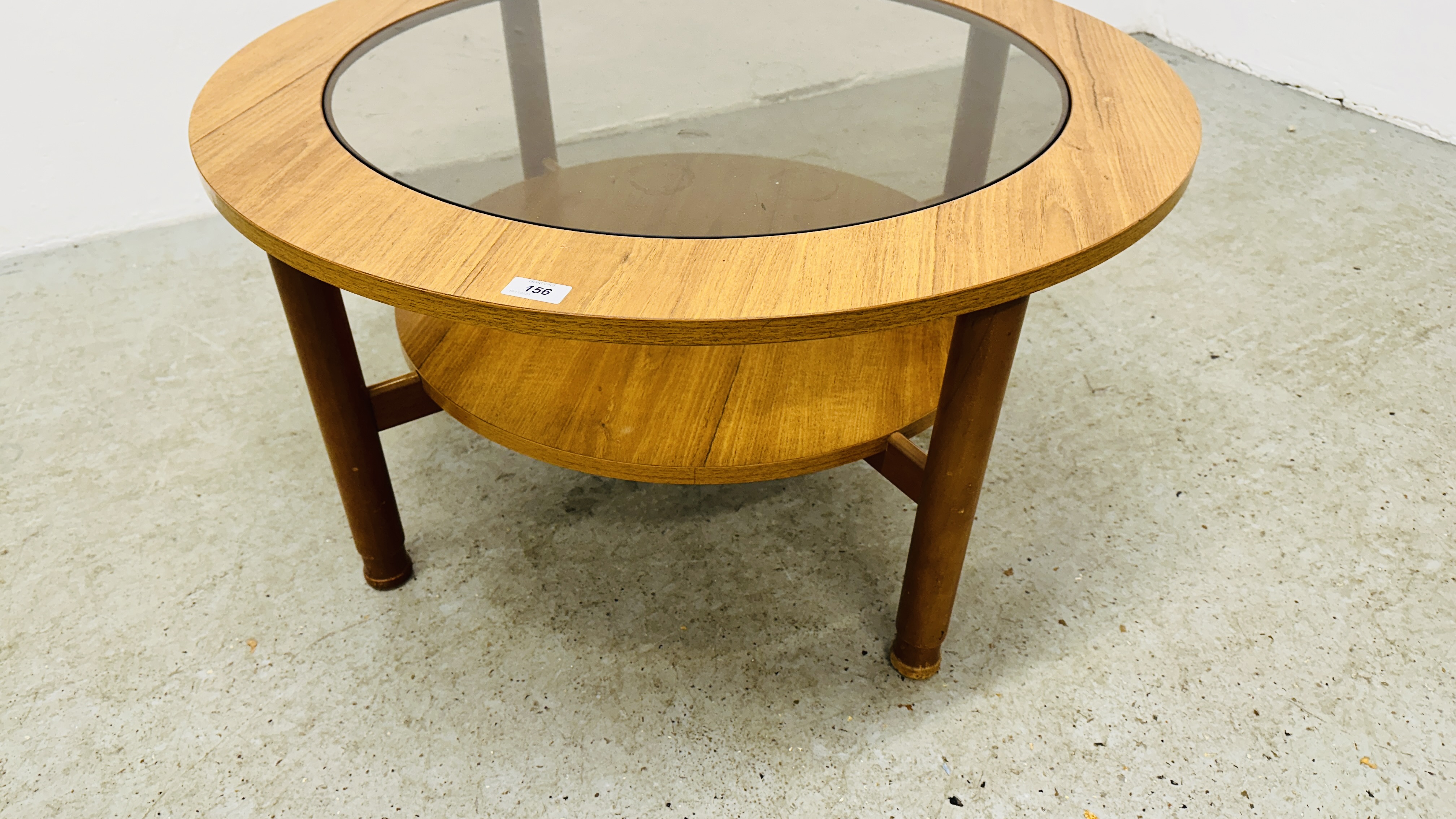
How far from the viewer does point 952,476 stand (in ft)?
3.97

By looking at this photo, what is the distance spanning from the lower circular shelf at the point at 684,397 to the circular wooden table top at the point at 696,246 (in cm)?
28

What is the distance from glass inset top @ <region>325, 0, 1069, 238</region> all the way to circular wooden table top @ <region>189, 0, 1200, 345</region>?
1.7 inches

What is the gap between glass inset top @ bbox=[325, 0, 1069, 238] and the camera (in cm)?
115

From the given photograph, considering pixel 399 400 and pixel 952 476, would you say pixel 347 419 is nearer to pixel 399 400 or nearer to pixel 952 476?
pixel 399 400

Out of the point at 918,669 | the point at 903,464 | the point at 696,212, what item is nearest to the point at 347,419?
the point at 696,212

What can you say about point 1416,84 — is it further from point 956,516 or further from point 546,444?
point 546,444

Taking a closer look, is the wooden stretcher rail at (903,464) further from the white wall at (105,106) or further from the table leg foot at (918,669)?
the white wall at (105,106)

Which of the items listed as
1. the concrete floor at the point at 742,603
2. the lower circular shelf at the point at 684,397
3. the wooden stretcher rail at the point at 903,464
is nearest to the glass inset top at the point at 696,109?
the lower circular shelf at the point at 684,397

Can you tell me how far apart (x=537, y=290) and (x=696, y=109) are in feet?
2.08

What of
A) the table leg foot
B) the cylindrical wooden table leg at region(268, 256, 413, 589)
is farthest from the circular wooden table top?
the table leg foot

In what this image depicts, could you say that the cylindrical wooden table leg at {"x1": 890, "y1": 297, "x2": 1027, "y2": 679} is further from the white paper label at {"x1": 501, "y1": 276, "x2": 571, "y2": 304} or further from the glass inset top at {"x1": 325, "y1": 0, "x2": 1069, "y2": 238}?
the white paper label at {"x1": 501, "y1": 276, "x2": 571, "y2": 304}

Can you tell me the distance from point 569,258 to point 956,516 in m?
0.60

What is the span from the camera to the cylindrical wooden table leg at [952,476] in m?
1.09

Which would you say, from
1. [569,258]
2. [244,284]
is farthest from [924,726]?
[244,284]
